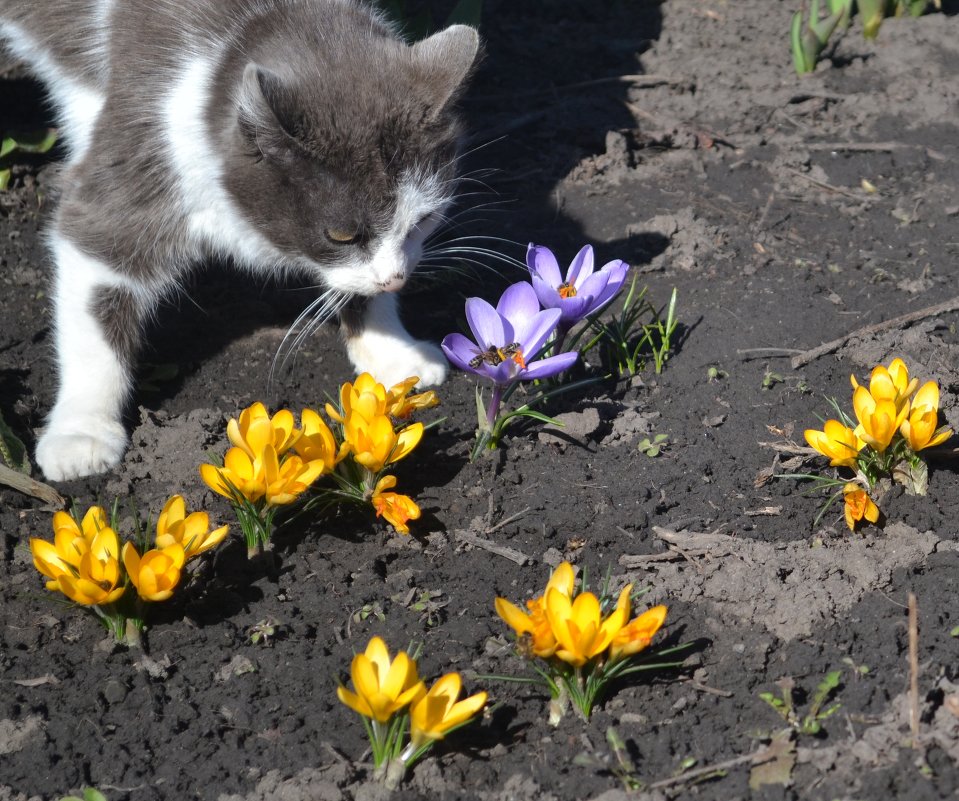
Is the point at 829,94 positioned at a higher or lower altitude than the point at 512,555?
higher

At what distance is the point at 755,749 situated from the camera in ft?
5.82

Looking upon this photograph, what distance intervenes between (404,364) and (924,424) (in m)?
1.45

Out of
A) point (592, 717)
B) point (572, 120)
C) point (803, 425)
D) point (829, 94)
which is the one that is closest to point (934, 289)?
point (803, 425)

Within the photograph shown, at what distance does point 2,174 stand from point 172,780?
2540mm

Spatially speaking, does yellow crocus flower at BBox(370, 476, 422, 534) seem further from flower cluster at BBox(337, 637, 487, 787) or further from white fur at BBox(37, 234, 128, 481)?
white fur at BBox(37, 234, 128, 481)

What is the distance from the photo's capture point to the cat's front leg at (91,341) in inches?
110

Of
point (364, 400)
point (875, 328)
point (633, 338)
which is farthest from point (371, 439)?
point (875, 328)

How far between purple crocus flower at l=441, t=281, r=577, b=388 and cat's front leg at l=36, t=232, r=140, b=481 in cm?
103

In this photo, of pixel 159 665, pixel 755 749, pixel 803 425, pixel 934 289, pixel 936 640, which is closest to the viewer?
pixel 755 749

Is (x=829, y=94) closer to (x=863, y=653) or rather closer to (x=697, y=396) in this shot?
(x=697, y=396)

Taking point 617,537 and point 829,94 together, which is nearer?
point 617,537

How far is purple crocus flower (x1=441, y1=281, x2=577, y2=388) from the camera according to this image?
2.30 meters

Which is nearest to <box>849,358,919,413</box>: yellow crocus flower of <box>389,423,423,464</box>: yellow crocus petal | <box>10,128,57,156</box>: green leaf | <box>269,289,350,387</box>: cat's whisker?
<box>389,423,423,464</box>: yellow crocus petal

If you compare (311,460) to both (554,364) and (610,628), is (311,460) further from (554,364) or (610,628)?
(610,628)
